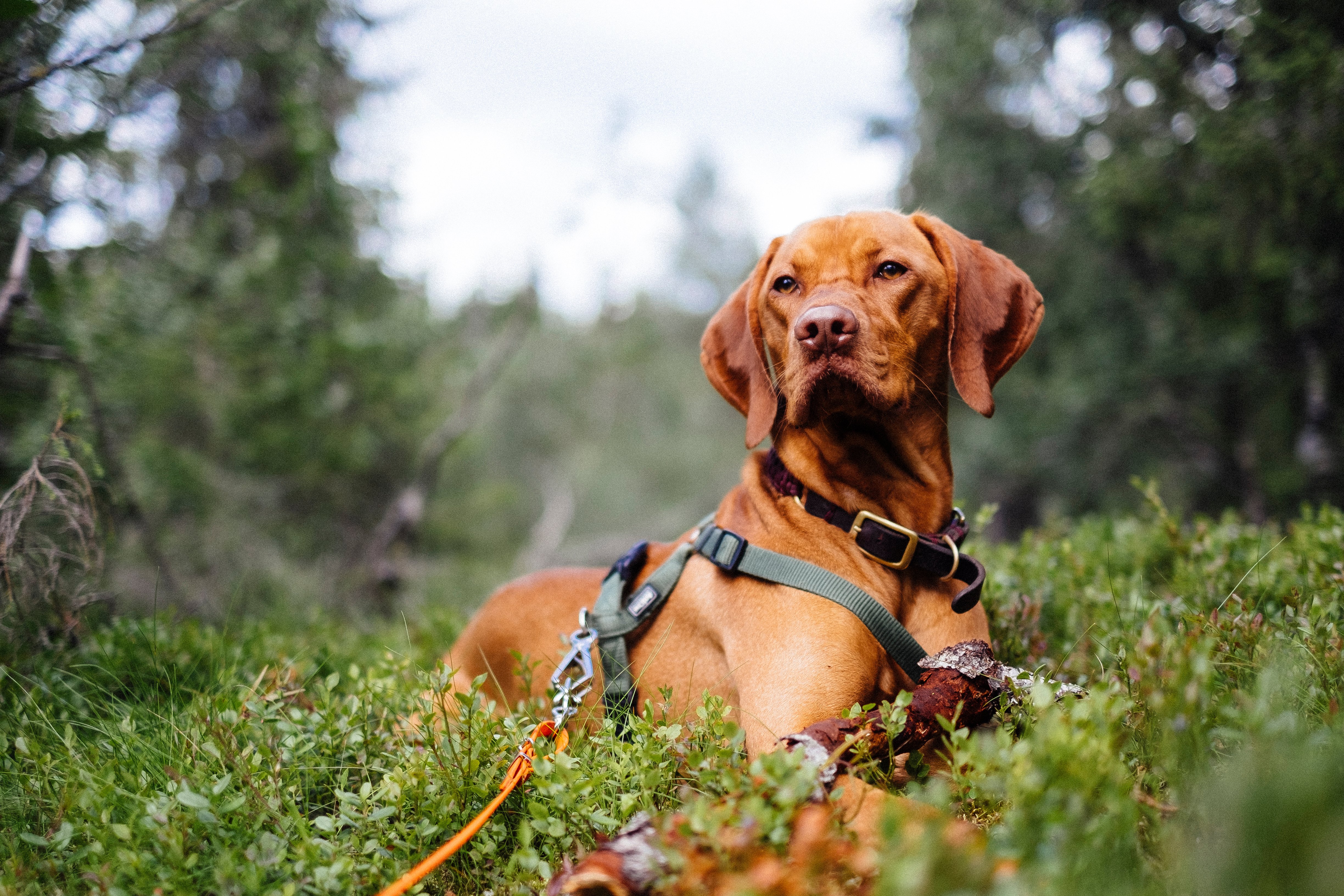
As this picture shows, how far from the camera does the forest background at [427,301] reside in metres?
4.43

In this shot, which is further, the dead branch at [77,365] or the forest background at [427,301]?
the forest background at [427,301]

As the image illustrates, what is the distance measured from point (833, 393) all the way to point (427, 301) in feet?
29.1

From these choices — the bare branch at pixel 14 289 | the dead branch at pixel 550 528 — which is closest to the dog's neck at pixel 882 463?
the bare branch at pixel 14 289

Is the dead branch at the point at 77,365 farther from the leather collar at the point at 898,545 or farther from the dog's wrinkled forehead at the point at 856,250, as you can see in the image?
the dog's wrinkled forehead at the point at 856,250

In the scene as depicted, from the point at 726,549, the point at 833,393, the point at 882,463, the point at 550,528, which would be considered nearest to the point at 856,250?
the point at 833,393

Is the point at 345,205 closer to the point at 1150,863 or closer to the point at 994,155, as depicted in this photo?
the point at 994,155

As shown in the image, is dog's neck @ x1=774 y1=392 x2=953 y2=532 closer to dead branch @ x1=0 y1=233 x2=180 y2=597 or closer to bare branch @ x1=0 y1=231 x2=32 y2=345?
dead branch @ x1=0 y1=233 x2=180 y2=597

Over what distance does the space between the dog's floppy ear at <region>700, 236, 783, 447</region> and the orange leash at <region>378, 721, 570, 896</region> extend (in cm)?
A: 119

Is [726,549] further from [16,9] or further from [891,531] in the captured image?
[16,9]

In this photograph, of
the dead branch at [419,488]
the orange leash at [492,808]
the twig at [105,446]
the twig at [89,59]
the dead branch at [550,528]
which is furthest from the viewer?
the dead branch at [550,528]

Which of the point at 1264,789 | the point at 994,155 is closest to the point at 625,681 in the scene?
the point at 1264,789

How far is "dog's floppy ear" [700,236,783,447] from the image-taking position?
2.82 meters

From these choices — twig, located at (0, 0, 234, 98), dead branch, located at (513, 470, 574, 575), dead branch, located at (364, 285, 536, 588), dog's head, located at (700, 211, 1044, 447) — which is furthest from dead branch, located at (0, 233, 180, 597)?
dead branch, located at (513, 470, 574, 575)

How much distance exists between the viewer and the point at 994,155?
11.2 metres
